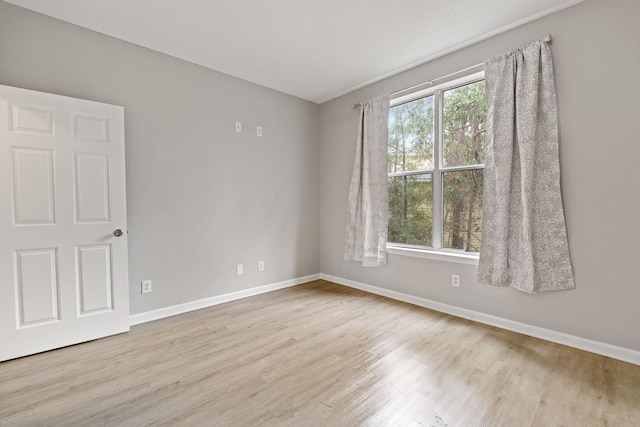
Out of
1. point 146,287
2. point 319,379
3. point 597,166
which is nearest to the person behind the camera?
point 319,379

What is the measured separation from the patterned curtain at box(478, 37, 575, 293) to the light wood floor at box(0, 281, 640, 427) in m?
0.62

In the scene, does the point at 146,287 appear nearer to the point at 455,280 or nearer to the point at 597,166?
the point at 455,280

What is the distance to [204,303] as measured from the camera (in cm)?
320

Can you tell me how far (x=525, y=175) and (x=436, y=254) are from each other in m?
1.14

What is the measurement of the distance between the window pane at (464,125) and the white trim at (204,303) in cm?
261

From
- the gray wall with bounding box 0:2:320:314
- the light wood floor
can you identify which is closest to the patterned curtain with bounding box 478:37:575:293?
the light wood floor

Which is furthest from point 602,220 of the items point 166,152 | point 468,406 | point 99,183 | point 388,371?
point 99,183

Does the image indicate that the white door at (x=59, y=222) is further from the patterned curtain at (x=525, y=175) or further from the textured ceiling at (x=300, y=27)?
the patterned curtain at (x=525, y=175)

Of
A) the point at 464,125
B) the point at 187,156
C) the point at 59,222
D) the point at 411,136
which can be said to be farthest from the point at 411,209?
the point at 59,222

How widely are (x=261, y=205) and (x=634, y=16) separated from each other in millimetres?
3707

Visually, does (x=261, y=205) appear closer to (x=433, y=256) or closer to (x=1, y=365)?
(x=433, y=256)

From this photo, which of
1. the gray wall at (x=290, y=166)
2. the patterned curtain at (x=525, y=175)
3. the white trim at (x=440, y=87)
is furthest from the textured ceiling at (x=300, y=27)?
the patterned curtain at (x=525, y=175)

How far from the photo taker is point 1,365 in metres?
2.03

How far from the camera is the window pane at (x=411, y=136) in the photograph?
3.23m
